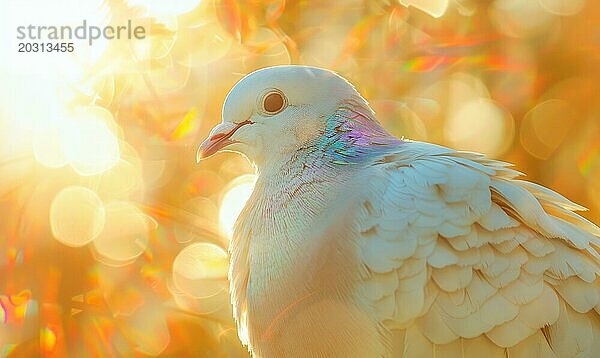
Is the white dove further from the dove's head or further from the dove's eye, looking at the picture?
the dove's eye

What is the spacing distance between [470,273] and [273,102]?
A: 102cm

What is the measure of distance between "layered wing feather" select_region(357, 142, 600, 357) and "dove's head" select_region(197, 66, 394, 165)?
403mm

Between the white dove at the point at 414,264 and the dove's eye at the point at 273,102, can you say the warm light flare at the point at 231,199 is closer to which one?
the dove's eye at the point at 273,102

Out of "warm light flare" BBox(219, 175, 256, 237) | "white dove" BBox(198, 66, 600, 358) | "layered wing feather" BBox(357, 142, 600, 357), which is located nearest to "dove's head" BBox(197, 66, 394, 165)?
"white dove" BBox(198, 66, 600, 358)

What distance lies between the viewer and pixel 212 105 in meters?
4.87

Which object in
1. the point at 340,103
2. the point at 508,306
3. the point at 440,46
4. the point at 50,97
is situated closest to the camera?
the point at 508,306

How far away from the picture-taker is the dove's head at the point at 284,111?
302 centimetres

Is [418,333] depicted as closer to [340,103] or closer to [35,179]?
[340,103]

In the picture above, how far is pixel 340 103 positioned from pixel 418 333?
95cm

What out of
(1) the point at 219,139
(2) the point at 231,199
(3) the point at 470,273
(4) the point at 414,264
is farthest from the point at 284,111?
(2) the point at 231,199

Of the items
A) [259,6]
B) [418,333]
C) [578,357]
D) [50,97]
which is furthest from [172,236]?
[578,357]

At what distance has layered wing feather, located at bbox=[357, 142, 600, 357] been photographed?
266cm

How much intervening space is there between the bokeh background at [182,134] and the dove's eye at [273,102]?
4.26ft

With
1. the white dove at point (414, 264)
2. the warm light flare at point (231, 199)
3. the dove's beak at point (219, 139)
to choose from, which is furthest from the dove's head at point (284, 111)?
the warm light flare at point (231, 199)
